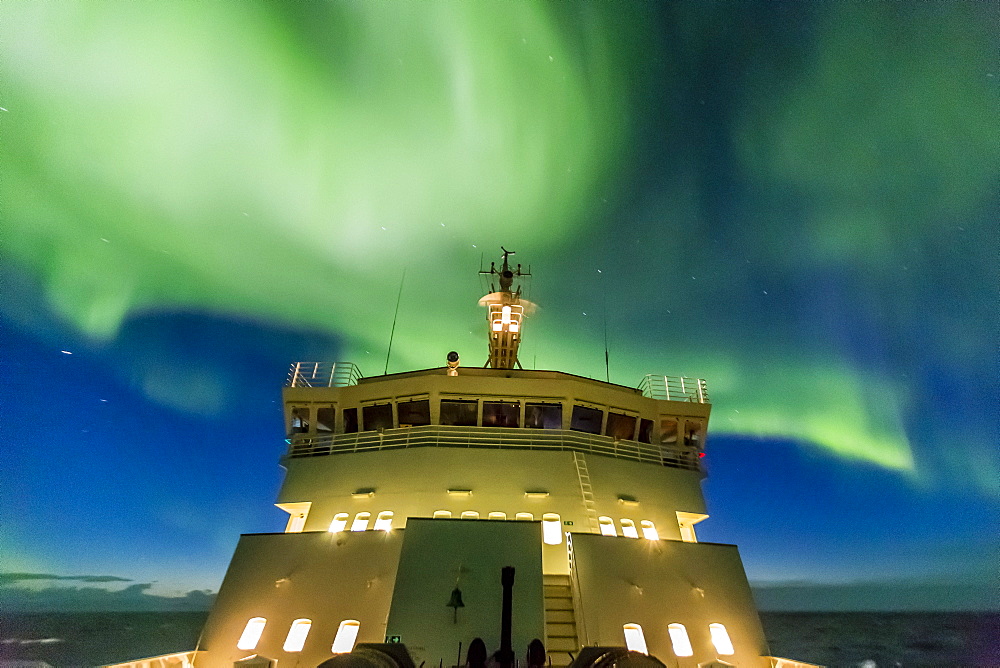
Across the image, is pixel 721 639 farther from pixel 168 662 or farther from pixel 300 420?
pixel 300 420

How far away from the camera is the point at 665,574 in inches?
386

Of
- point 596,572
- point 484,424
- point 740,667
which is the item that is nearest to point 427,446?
point 484,424

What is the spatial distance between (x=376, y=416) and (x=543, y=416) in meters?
4.59

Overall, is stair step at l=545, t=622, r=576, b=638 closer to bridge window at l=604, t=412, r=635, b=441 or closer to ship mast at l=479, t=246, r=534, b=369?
bridge window at l=604, t=412, r=635, b=441

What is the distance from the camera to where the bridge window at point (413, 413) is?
14.3 meters

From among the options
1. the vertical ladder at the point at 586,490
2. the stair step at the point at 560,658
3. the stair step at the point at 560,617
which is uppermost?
the vertical ladder at the point at 586,490

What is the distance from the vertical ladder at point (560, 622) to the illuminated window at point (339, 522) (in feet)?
15.1

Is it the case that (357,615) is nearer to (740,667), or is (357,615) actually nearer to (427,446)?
(427,446)

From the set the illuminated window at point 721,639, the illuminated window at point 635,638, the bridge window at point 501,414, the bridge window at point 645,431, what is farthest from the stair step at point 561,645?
the bridge window at point 645,431

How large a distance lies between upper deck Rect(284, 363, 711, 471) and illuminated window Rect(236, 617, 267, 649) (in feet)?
15.4

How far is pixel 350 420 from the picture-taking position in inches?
589

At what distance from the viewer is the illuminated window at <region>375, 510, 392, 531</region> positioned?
11.3 meters

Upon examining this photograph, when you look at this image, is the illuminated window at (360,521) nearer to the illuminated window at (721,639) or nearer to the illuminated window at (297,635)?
the illuminated window at (297,635)

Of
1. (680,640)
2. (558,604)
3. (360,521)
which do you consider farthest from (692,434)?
(360,521)
